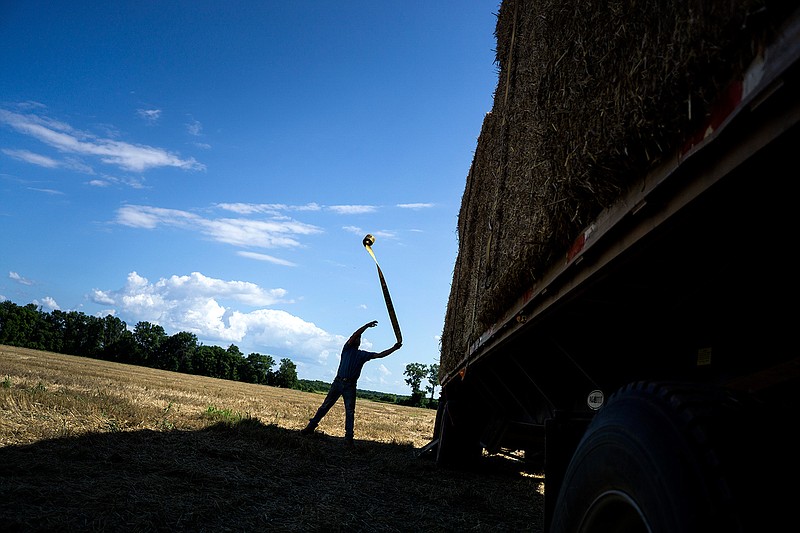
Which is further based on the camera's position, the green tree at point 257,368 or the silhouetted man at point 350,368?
the green tree at point 257,368

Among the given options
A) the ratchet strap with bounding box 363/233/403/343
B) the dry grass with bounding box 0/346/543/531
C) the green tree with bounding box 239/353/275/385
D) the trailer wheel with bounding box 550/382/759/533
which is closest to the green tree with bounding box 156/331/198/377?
the green tree with bounding box 239/353/275/385

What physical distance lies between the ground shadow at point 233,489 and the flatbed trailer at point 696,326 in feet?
7.54

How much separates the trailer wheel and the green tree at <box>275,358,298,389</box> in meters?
80.9

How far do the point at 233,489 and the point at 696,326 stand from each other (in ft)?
12.9

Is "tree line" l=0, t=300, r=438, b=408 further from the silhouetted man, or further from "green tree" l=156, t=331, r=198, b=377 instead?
the silhouetted man

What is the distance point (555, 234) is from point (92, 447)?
504 cm

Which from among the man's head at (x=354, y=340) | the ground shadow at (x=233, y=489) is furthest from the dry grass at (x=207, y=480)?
the man's head at (x=354, y=340)

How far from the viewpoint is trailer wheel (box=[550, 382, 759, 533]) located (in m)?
1.18

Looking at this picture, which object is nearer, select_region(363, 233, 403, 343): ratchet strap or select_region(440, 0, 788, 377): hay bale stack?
select_region(440, 0, 788, 377): hay bale stack

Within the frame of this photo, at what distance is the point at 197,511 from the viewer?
12.2ft

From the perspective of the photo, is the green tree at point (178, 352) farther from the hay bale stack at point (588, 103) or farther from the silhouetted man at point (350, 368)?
the hay bale stack at point (588, 103)

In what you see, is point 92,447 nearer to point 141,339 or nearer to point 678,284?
point 678,284

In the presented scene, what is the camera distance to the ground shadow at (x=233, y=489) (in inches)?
139

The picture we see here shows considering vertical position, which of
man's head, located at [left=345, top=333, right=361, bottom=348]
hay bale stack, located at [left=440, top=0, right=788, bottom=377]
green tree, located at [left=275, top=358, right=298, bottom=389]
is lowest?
green tree, located at [left=275, top=358, right=298, bottom=389]
